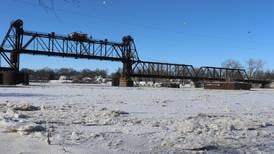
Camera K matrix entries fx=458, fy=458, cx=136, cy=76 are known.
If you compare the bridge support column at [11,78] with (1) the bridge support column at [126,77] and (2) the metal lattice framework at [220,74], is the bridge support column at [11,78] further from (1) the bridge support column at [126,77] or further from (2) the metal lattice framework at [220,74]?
(2) the metal lattice framework at [220,74]

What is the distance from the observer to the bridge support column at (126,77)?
84.8m

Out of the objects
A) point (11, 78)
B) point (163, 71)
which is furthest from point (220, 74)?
point (11, 78)

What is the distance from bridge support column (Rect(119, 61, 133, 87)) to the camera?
8475cm

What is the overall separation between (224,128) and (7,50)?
68900mm

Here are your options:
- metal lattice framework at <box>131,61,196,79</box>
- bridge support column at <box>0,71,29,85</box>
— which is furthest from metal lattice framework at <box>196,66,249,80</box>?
bridge support column at <box>0,71,29,85</box>

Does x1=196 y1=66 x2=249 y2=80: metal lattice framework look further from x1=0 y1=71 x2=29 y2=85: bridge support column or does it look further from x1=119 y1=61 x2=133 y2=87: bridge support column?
x1=0 y1=71 x2=29 y2=85: bridge support column

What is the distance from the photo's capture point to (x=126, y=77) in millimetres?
87625

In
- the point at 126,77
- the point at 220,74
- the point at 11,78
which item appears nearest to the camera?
the point at 11,78

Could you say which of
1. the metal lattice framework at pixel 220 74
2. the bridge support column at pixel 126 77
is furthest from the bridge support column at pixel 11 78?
the metal lattice framework at pixel 220 74

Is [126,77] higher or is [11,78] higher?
[126,77]

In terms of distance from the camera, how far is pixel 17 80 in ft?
219

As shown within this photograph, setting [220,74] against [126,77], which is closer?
[126,77]

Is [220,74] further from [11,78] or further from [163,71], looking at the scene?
[11,78]

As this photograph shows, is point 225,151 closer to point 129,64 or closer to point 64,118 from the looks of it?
point 64,118
